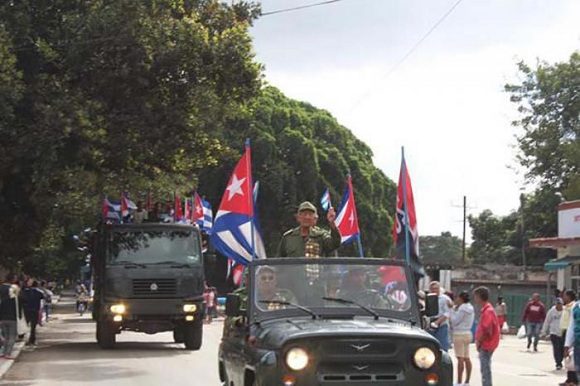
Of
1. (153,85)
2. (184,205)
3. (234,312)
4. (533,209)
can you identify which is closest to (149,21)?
(153,85)

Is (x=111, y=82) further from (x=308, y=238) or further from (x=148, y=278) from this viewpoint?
(x=308, y=238)

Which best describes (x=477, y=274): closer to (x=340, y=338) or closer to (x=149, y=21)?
(x=149, y=21)

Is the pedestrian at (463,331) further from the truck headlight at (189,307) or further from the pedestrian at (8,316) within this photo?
the pedestrian at (8,316)

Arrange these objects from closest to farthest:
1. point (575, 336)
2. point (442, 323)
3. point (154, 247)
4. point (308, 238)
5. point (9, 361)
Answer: point (308, 238) → point (575, 336) → point (442, 323) → point (9, 361) → point (154, 247)

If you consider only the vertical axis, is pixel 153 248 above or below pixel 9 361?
above

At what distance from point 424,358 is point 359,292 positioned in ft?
3.90

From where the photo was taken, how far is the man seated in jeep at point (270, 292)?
8773mm

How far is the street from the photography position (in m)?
16.2

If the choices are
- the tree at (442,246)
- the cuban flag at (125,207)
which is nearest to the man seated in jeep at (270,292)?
A: the cuban flag at (125,207)

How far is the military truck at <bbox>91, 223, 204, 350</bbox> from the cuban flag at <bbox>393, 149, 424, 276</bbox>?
600 cm

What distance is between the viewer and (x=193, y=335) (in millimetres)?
22344

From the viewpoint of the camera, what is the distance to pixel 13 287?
67.2ft

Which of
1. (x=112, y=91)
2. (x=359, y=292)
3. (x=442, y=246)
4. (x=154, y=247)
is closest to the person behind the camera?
(x=359, y=292)

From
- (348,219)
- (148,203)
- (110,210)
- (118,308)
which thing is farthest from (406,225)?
(148,203)
